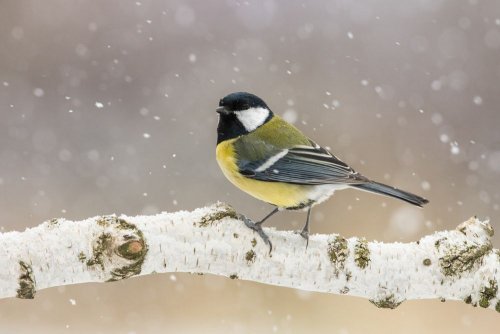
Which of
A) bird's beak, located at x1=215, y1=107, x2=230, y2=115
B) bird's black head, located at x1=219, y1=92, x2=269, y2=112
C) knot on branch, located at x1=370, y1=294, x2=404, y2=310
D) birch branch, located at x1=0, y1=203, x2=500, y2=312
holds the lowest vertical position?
knot on branch, located at x1=370, y1=294, x2=404, y2=310

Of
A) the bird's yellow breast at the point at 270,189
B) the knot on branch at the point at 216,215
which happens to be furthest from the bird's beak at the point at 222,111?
the knot on branch at the point at 216,215

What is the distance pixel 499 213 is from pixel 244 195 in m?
2.46

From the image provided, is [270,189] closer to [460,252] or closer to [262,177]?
[262,177]

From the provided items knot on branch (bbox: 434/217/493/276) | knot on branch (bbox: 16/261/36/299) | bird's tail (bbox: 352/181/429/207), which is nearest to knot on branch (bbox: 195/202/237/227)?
knot on branch (bbox: 16/261/36/299)

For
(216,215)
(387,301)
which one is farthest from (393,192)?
(216,215)

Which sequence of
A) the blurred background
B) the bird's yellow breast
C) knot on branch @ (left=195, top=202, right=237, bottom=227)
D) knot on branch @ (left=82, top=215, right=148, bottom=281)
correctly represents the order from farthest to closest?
1. the blurred background
2. the bird's yellow breast
3. knot on branch @ (left=195, top=202, right=237, bottom=227)
4. knot on branch @ (left=82, top=215, right=148, bottom=281)

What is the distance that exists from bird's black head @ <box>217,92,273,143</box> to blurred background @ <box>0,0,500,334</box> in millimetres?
2990

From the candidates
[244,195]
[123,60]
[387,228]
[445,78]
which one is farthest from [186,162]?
[445,78]

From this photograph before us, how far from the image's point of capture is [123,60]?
7.57 m

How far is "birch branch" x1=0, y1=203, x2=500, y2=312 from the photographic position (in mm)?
2320

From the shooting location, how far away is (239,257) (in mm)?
2488

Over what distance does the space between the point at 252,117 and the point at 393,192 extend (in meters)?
0.76

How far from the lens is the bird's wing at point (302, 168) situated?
2984 millimetres

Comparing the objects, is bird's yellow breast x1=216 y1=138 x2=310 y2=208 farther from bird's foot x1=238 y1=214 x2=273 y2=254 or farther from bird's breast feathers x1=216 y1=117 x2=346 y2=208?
bird's foot x1=238 y1=214 x2=273 y2=254
